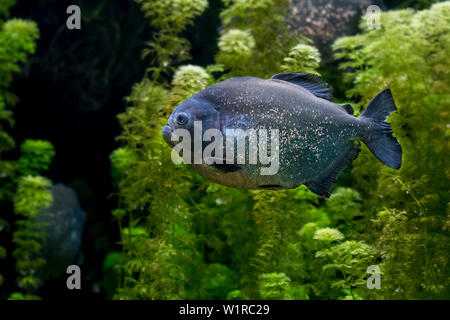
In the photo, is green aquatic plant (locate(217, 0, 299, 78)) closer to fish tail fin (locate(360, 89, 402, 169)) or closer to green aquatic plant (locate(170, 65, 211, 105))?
green aquatic plant (locate(170, 65, 211, 105))

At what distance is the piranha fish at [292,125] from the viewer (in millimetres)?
1646

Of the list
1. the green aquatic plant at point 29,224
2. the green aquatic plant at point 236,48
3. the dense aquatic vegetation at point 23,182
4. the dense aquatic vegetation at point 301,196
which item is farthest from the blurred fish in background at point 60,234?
the green aquatic plant at point 236,48

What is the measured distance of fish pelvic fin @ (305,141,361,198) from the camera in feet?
5.78

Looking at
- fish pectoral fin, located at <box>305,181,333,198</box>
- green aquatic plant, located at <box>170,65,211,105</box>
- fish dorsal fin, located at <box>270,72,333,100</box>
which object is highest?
green aquatic plant, located at <box>170,65,211,105</box>

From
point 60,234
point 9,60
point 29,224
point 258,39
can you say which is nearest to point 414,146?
point 258,39

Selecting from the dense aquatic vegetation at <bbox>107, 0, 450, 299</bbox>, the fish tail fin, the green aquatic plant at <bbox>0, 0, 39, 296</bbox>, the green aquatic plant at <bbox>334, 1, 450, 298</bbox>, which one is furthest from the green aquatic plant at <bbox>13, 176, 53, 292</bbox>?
the fish tail fin

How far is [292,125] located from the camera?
1748 millimetres

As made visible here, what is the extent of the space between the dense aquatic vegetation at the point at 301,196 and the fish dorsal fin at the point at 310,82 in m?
1.11

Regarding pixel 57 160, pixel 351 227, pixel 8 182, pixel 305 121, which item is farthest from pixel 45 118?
pixel 305 121

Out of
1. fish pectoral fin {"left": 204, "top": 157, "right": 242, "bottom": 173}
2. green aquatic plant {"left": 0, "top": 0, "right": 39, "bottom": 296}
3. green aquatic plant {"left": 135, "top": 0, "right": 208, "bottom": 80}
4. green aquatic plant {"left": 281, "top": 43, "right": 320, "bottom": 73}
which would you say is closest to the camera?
fish pectoral fin {"left": 204, "top": 157, "right": 242, "bottom": 173}

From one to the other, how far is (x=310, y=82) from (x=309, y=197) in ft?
8.17

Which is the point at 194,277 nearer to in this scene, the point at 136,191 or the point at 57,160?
the point at 136,191

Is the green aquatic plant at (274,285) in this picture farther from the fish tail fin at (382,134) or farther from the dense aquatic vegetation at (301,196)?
the fish tail fin at (382,134)

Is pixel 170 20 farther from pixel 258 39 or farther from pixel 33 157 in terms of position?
pixel 33 157
